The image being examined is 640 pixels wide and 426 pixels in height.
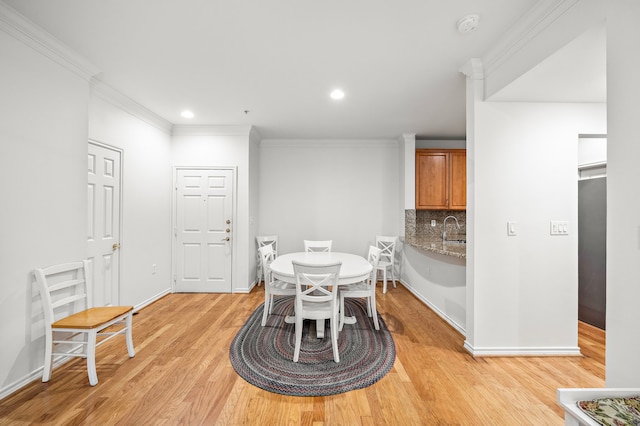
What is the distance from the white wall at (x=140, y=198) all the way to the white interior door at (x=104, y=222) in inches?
2.8

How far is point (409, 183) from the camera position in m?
4.81

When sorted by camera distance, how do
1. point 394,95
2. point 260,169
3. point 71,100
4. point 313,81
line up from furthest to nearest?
point 260,169 < point 394,95 < point 313,81 < point 71,100

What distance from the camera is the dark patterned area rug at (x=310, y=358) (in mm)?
2053

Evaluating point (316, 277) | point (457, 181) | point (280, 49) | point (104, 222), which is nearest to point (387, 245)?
point (457, 181)

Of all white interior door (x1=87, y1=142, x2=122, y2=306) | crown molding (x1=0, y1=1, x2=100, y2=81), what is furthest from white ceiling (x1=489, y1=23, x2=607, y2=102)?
white interior door (x1=87, y1=142, x2=122, y2=306)

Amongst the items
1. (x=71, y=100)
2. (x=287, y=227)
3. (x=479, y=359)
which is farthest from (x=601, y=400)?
(x=287, y=227)

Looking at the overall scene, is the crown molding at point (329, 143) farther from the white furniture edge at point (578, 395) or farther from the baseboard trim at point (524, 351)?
the white furniture edge at point (578, 395)

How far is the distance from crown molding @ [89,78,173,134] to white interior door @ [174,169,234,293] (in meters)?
0.76

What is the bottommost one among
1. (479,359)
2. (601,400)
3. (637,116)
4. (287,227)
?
(479,359)

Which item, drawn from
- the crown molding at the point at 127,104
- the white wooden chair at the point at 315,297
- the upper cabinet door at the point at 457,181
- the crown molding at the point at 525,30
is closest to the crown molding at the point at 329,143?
the upper cabinet door at the point at 457,181

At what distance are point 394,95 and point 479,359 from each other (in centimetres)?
281

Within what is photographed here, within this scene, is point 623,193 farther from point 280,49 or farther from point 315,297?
point 280,49

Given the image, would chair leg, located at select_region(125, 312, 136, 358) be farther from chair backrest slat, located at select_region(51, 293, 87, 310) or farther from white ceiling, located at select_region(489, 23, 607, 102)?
white ceiling, located at select_region(489, 23, 607, 102)

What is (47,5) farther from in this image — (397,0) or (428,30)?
(428,30)
